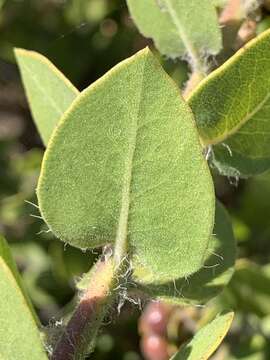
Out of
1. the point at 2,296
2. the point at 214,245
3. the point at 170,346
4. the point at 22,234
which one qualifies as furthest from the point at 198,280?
the point at 22,234

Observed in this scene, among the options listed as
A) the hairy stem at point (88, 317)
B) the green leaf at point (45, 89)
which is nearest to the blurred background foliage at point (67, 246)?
the green leaf at point (45, 89)

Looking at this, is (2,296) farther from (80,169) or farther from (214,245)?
(214,245)

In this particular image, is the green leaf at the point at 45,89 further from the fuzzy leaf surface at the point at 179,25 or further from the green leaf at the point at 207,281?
the green leaf at the point at 207,281

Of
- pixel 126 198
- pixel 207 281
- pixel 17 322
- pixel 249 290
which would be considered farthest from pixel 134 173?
pixel 249 290

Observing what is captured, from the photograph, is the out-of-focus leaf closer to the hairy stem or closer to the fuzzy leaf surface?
the fuzzy leaf surface

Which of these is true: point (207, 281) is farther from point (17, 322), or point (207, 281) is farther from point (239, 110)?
point (17, 322)

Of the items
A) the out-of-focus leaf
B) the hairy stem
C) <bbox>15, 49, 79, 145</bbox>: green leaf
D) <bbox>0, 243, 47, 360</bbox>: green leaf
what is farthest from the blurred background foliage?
<bbox>0, 243, 47, 360</bbox>: green leaf
